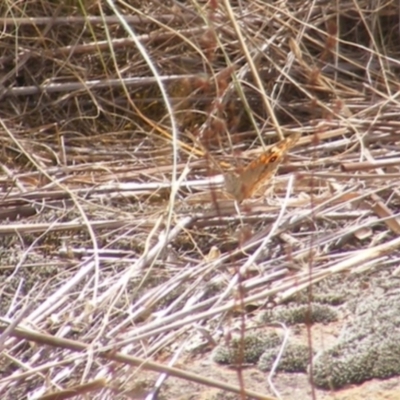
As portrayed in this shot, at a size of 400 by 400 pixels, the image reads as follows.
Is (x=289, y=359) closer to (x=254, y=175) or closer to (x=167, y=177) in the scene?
(x=254, y=175)

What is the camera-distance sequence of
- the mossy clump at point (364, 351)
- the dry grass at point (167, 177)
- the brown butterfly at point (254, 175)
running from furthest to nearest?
the brown butterfly at point (254, 175) → the dry grass at point (167, 177) → the mossy clump at point (364, 351)

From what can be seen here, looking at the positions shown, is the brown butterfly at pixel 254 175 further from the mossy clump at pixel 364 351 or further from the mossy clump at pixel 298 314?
the mossy clump at pixel 364 351

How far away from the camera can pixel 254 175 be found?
246cm

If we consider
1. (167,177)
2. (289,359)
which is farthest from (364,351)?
(167,177)

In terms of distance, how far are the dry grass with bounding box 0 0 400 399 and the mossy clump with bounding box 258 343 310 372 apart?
10cm

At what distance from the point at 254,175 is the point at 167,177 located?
0.42 meters

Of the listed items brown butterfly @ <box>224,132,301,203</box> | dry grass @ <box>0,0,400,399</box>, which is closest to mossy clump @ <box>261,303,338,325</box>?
dry grass @ <box>0,0,400,399</box>

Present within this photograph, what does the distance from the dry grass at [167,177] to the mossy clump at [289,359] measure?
0.10 meters

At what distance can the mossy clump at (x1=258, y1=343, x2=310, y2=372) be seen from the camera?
6.61 feet

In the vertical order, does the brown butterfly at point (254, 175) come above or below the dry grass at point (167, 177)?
above

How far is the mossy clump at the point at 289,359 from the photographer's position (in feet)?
6.61

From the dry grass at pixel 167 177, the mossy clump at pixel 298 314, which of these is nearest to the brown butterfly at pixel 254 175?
the dry grass at pixel 167 177

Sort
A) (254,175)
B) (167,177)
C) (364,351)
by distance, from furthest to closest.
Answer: (167,177) → (254,175) → (364,351)

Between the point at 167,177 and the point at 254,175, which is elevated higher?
the point at 254,175
